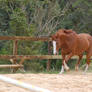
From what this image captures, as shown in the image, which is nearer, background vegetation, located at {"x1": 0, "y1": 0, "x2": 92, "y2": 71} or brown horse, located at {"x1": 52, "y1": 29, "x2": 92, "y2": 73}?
brown horse, located at {"x1": 52, "y1": 29, "x2": 92, "y2": 73}

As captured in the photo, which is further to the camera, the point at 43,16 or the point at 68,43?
the point at 43,16

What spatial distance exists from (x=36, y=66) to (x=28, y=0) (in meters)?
6.41

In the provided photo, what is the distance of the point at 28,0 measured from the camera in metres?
17.4

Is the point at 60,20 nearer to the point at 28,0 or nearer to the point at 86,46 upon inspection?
the point at 28,0

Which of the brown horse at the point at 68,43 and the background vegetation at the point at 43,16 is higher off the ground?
the background vegetation at the point at 43,16

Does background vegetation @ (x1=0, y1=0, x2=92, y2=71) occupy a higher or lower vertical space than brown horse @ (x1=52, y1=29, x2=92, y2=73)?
higher

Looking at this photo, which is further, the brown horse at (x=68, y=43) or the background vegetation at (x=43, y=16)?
the background vegetation at (x=43, y=16)

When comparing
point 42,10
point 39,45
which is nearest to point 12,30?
point 39,45

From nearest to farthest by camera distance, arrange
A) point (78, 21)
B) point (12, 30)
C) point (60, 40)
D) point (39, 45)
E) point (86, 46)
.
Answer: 1. point (60, 40)
2. point (86, 46)
3. point (39, 45)
4. point (12, 30)
5. point (78, 21)

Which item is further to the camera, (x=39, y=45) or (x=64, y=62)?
(x=39, y=45)

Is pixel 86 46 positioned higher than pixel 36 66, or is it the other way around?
pixel 86 46

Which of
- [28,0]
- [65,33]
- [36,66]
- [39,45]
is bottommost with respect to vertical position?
[36,66]

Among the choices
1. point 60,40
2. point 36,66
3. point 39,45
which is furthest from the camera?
point 39,45

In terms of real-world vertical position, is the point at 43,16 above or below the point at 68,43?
above
